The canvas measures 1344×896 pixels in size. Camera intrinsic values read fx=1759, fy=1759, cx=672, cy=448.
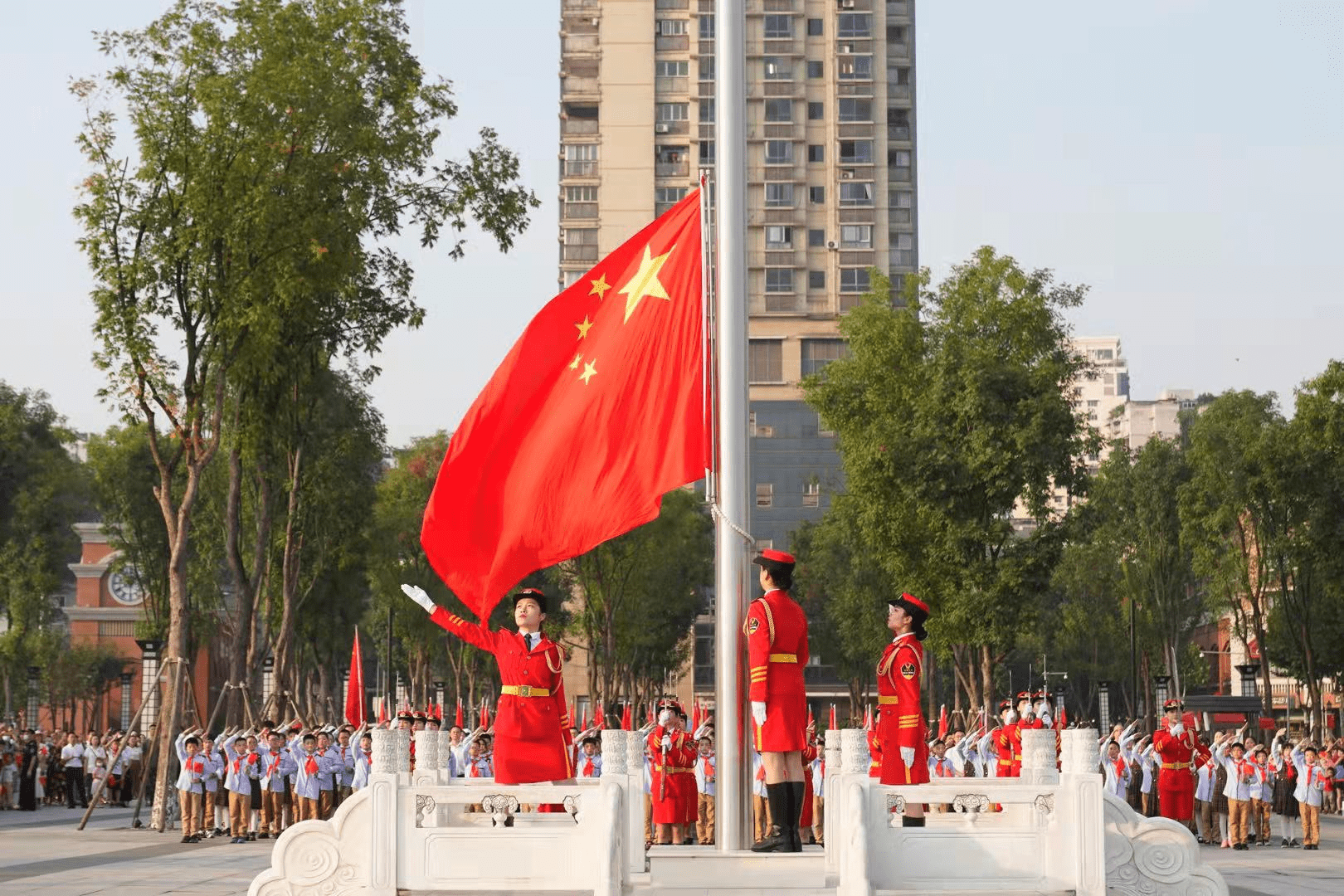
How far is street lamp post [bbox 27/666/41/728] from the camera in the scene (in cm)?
5450

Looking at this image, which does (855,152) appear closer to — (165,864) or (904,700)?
(165,864)

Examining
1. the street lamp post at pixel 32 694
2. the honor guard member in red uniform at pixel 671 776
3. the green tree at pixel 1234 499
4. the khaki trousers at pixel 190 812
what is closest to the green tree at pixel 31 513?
the street lamp post at pixel 32 694

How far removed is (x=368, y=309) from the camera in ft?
109

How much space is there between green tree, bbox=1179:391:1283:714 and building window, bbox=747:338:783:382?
136ft

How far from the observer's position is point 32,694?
2324 inches

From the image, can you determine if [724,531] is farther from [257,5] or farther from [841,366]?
[841,366]

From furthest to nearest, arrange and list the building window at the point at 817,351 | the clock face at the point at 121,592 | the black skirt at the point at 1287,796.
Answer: the building window at the point at 817,351, the clock face at the point at 121,592, the black skirt at the point at 1287,796

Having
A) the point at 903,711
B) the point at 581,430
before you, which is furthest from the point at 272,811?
the point at 581,430

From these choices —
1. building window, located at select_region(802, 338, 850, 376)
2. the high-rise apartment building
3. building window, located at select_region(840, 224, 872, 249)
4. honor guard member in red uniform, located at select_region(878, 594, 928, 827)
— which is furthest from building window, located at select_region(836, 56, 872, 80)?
honor guard member in red uniform, located at select_region(878, 594, 928, 827)

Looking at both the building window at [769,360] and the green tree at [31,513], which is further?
the building window at [769,360]

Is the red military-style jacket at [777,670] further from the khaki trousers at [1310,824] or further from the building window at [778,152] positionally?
the building window at [778,152]

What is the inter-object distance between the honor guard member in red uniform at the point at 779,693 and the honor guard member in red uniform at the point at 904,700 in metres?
1.15

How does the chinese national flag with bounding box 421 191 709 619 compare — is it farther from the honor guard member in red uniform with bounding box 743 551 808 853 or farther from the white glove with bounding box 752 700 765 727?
the white glove with bounding box 752 700 765 727

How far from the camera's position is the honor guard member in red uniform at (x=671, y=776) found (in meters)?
23.6
